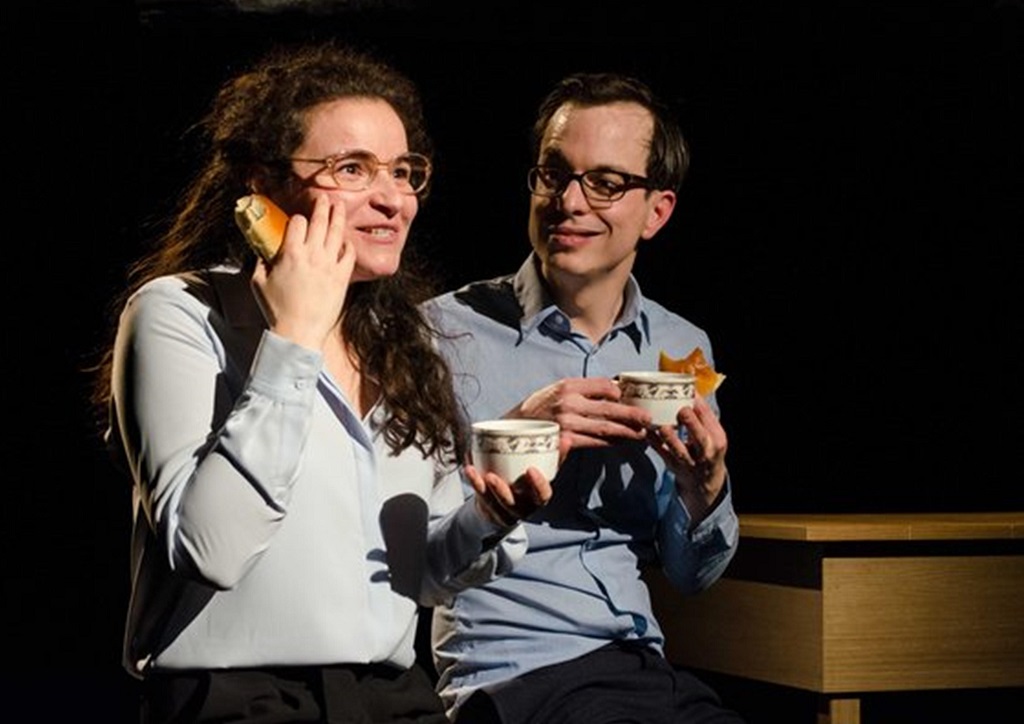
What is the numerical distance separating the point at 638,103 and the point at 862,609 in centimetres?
111

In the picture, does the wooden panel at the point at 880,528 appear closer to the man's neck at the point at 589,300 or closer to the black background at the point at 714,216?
the man's neck at the point at 589,300

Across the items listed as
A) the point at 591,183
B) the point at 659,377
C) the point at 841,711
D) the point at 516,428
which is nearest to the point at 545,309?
the point at 591,183

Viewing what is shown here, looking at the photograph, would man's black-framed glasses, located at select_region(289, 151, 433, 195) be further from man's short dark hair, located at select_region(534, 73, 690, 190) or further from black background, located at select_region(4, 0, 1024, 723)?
black background, located at select_region(4, 0, 1024, 723)

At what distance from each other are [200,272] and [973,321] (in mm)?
3101

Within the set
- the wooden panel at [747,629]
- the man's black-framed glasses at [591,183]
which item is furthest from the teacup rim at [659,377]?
the wooden panel at [747,629]

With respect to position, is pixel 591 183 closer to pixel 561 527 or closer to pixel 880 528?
pixel 561 527

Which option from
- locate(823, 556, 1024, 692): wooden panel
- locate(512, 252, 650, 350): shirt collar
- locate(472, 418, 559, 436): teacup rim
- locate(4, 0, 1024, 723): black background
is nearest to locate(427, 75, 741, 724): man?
locate(512, 252, 650, 350): shirt collar

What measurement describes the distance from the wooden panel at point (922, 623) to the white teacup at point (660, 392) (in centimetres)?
100

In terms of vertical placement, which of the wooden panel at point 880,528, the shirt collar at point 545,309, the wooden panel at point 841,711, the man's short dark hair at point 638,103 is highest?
the man's short dark hair at point 638,103

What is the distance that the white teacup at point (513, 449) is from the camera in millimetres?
2535

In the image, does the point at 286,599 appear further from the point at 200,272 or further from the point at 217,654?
the point at 200,272

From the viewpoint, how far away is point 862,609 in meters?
3.80

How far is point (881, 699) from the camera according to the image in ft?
16.0

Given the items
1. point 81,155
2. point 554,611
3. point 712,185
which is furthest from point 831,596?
point 81,155
